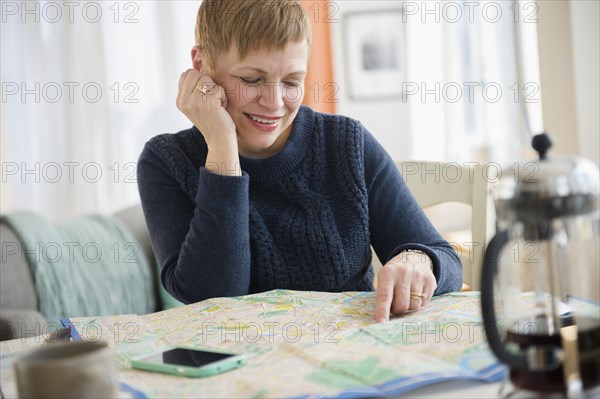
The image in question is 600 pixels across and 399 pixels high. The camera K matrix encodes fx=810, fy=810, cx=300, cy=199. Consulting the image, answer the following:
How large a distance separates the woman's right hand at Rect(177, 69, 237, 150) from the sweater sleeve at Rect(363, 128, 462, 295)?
0.29 meters

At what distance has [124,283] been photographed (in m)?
2.89

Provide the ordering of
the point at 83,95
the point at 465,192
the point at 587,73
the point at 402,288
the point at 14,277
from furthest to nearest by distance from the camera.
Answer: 1. the point at 83,95
2. the point at 14,277
3. the point at 587,73
4. the point at 465,192
5. the point at 402,288

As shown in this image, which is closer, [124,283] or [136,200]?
[124,283]

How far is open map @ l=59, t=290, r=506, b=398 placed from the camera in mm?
835

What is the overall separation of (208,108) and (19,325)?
3.04 ft

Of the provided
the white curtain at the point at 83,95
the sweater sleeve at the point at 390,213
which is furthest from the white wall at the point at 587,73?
the white curtain at the point at 83,95

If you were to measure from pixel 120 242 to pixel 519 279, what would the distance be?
228cm

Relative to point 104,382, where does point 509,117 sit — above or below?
above

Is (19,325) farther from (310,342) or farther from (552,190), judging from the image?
(552,190)

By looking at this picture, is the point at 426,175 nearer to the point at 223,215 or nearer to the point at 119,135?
the point at 223,215

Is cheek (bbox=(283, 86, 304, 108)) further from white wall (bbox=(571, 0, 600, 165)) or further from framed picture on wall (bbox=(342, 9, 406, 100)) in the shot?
framed picture on wall (bbox=(342, 9, 406, 100))

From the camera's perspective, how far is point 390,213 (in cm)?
155

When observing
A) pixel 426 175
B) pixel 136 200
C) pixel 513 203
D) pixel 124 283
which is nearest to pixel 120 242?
pixel 124 283

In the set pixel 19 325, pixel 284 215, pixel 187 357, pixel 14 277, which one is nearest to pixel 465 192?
pixel 284 215
